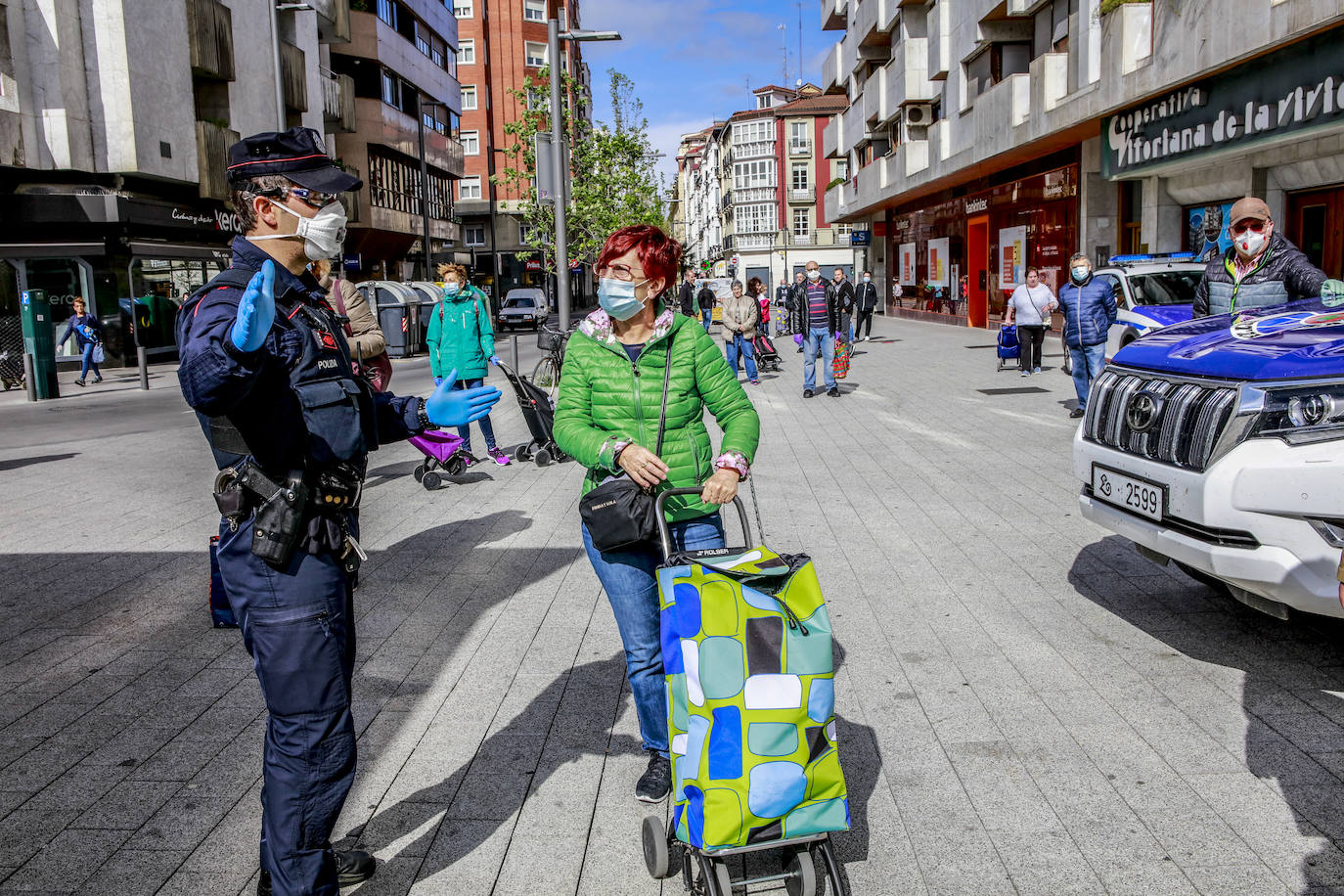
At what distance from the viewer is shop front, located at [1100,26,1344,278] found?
15.3 m

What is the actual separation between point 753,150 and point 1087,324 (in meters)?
95.2

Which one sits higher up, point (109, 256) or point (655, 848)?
point (109, 256)

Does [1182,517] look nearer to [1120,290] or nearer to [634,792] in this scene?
[634,792]

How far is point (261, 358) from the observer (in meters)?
2.52

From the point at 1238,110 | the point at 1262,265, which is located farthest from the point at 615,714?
the point at 1238,110

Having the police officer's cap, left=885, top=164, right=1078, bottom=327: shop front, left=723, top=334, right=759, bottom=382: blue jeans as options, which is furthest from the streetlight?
left=885, top=164, right=1078, bottom=327: shop front

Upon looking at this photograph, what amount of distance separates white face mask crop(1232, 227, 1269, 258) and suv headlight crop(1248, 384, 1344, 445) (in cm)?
281

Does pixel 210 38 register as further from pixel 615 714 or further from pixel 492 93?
pixel 492 93

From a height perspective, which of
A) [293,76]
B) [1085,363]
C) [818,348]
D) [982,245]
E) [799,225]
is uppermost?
[293,76]

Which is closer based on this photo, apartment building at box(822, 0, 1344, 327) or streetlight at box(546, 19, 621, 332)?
streetlight at box(546, 19, 621, 332)

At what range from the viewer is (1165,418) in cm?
491

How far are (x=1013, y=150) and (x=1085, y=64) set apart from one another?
413 centimetres

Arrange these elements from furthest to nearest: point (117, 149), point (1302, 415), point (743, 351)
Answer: point (117, 149), point (743, 351), point (1302, 415)

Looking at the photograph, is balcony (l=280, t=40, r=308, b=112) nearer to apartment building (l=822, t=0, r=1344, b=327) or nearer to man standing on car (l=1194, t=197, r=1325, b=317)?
Answer: apartment building (l=822, t=0, r=1344, b=327)
